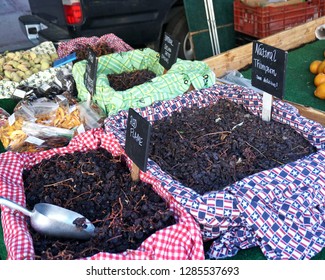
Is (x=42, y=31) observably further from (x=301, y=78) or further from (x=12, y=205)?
(x=12, y=205)

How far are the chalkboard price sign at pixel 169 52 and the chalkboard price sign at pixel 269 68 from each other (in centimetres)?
56

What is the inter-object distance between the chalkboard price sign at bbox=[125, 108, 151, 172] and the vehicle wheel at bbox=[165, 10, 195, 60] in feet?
10.2

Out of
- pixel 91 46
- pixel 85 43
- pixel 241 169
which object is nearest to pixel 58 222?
pixel 241 169

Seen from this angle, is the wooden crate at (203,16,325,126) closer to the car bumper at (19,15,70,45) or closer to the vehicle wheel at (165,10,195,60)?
the vehicle wheel at (165,10,195,60)

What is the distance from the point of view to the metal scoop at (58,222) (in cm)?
154

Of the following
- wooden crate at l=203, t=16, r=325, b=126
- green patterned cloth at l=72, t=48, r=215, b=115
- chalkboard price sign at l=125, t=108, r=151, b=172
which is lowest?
wooden crate at l=203, t=16, r=325, b=126

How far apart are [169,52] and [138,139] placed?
3.78 feet

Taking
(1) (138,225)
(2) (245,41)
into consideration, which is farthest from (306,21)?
(1) (138,225)

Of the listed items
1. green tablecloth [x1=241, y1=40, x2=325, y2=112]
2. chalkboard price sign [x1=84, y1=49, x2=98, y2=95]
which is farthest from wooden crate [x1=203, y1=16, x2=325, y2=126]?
chalkboard price sign [x1=84, y1=49, x2=98, y2=95]

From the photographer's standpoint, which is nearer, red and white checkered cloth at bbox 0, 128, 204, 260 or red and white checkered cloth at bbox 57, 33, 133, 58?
red and white checkered cloth at bbox 0, 128, 204, 260

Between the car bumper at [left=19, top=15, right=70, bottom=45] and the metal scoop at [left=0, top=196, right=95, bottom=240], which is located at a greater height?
the car bumper at [left=19, top=15, right=70, bottom=45]

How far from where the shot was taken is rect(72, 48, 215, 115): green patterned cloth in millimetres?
2408

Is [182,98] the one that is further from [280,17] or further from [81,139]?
[280,17]

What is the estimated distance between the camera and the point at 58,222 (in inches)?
60.7
